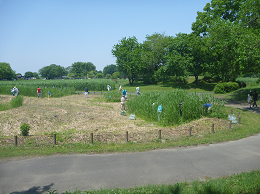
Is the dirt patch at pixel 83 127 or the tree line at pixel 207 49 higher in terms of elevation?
the tree line at pixel 207 49

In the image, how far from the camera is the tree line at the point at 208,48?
786 inches

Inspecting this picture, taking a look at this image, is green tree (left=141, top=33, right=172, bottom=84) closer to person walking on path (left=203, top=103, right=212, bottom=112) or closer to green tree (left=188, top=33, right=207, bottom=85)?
green tree (left=188, top=33, right=207, bottom=85)

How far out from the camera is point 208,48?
33.7 metres

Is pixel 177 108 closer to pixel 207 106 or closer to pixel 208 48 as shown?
pixel 207 106

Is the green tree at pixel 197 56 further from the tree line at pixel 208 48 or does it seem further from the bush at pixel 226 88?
the bush at pixel 226 88

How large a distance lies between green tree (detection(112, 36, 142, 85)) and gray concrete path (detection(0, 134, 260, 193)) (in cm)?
4776

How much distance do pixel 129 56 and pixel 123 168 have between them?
2036 inches

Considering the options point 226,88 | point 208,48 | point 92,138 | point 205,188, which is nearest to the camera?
point 205,188

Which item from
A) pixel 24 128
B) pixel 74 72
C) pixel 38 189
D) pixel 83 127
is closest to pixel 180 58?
pixel 83 127

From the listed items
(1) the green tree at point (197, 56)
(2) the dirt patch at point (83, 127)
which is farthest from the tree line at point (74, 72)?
(2) the dirt patch at point (83, 127)

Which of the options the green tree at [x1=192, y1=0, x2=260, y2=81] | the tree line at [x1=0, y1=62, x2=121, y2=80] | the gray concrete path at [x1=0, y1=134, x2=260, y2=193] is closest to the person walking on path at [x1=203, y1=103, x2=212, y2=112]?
the gray concrete path at [x1=0, y1=134, x2=260, y2=193]

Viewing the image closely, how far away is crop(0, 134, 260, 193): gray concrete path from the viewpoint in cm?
629

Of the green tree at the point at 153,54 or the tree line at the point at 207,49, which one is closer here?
the tree line at the point at 207,49

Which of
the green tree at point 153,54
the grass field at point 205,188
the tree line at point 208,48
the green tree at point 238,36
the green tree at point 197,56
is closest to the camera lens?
the grass field at point 205,188
